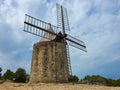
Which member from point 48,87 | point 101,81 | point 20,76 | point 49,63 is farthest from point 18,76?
point 48,87

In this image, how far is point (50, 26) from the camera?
80.7 ft

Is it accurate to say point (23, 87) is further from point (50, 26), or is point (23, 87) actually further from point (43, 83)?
point (50, 26)

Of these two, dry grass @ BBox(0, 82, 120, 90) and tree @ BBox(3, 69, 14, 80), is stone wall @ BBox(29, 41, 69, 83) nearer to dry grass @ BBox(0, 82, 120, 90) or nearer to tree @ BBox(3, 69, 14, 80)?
dry grass @ BBox(0, 82, 120, 90)

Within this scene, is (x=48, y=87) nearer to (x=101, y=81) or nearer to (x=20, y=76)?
(x=101, y=81)

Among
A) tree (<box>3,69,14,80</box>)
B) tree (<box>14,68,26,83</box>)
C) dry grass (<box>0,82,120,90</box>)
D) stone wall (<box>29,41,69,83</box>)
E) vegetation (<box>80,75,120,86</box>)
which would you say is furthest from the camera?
tree (<box>3,69,14,80</box>)

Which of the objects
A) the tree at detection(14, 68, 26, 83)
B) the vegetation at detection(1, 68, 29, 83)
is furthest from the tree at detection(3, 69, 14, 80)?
the tree at detection(14, 68, 26, 83)

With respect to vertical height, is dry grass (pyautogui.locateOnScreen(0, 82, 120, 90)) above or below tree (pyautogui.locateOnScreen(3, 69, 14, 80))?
below

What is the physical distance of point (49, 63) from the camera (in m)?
22.6

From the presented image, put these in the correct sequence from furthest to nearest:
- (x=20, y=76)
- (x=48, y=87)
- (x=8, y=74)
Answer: (x=8, y=74), (x=20, y=76), (x=48, y=87)

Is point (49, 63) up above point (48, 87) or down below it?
above

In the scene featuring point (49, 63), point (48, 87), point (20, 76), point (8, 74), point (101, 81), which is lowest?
point (48, 87)

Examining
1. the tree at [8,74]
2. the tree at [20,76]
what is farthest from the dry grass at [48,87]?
the tree at [8,74]

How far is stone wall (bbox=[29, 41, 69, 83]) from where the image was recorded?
73.5 feet

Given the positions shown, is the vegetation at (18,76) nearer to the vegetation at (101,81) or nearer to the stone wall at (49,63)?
the vegetation at (101,81)
